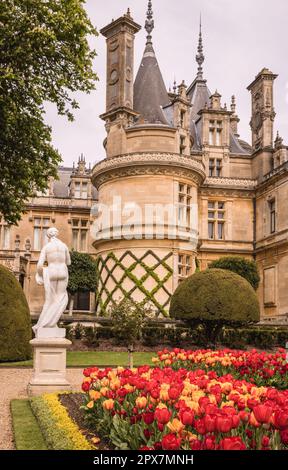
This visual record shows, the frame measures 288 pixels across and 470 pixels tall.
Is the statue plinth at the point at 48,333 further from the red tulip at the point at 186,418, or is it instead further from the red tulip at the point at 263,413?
the red tulip at the point at 263,413

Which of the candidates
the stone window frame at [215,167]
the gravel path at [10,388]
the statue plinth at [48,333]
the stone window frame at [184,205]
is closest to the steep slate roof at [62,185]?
the stone window frame at [215,167]

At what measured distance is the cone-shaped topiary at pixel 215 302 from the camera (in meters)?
21.6

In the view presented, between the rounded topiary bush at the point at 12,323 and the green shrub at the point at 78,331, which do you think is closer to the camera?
the rounded topiary bush at the point at 12,323

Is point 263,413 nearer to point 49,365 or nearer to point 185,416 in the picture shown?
point 185,416

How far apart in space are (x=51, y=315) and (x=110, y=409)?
18.1 ft

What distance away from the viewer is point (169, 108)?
33.8 metres

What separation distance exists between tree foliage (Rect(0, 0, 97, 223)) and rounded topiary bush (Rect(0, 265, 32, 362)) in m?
2.54

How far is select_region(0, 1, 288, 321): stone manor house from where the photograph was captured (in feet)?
97.1

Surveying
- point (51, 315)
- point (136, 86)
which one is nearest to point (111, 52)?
point (136, 86)

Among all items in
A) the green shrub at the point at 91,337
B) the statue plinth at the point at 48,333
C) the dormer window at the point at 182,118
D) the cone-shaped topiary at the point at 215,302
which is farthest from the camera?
the dormer window at the point at 182,118

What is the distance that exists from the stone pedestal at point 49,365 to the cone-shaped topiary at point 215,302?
34.9ft

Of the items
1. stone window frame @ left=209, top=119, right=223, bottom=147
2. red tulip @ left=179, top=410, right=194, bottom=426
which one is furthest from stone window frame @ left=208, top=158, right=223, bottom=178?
red tulip @ left=179, top=410, right=194, bottom=426
